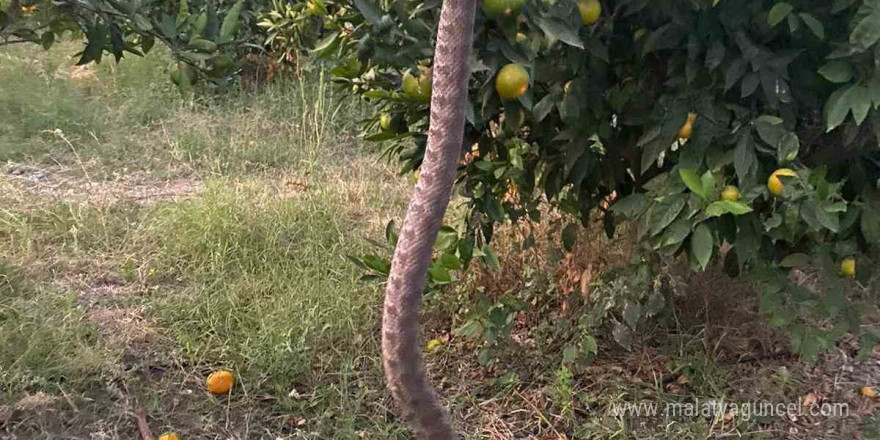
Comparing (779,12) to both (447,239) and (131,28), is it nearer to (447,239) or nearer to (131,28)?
(447,239)

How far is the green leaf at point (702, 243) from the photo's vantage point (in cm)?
158

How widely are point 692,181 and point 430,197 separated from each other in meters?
1.06

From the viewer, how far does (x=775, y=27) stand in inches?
67.6

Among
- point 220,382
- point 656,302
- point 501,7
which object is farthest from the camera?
point 220,382

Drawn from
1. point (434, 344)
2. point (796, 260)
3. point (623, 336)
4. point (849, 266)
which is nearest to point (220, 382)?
point (434, 344)

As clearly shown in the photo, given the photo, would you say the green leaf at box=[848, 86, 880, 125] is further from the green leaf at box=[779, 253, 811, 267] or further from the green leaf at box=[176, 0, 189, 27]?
the green leaf at box=[176, 0, 189, 27]

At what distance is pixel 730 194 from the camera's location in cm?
161

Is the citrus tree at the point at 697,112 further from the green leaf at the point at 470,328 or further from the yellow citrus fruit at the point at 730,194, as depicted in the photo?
the green leaf at the point at 470,328

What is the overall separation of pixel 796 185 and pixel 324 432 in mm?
1397

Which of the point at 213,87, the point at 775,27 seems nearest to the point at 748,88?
the point at 775,27

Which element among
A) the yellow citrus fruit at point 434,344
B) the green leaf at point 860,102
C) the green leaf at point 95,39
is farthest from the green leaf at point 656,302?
the green leaf at point 95,39

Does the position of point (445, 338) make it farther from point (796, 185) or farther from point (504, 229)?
point (796, 185)

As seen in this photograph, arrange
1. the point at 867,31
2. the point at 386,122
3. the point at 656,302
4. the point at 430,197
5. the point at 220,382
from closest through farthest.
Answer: the point at 430,197, the point at 867,31, the point at 386,122, the point at 656,302, the point at 220,382

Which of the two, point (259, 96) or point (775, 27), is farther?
point (259, 96)
